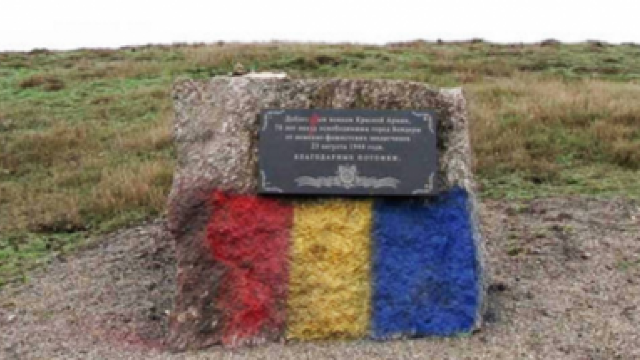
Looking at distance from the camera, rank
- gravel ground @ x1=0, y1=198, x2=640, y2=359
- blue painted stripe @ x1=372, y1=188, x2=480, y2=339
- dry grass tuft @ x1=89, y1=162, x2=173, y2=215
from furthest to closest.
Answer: dry grass tuft @ x1=89, y1=162, x2=173, y2=215 → blue painted stripe @ x1=372, y1=188, x2=480, y2=339 → gravel ground @ x1=0, y1=198, x2=640, y2=359

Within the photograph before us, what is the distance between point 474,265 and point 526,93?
830 cm

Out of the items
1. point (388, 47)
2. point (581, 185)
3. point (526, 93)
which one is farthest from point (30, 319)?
point (388, 47)

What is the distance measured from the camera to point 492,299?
6.62 metres

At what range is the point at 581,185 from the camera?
940 cm

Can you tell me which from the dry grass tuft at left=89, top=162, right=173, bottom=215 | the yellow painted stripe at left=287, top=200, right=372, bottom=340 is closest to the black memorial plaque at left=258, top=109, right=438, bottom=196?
the yellow painted stripe at left=287, top=200, right=372, bottom=340

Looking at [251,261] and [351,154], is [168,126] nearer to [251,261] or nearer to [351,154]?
[251,261]

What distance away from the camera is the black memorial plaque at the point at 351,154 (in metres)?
6.12

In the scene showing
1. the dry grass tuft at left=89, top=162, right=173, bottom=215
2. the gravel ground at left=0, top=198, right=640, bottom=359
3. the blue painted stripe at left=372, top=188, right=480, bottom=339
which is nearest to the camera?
the gravel ground at left=0, top=198, right=640, bottom=359

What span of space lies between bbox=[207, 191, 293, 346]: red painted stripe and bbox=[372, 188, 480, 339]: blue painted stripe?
61 centimetres

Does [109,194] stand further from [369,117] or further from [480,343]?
[480,343]

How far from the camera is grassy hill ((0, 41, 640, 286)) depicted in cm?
926

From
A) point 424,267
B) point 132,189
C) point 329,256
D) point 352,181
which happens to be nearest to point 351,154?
point 352,181

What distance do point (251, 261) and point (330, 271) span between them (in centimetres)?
52

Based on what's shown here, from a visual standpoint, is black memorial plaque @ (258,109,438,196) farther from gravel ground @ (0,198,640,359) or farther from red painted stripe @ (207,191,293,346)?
gravel ground @ (0,198,640,359)
